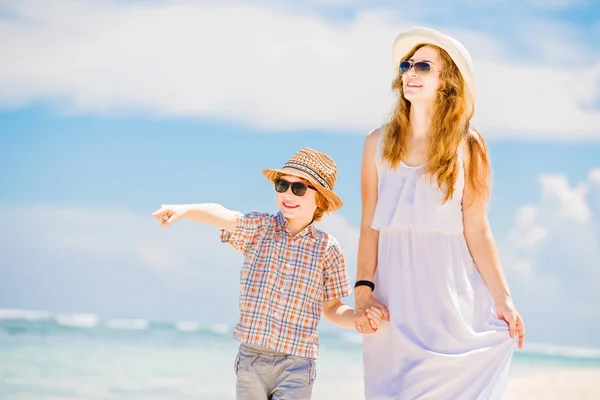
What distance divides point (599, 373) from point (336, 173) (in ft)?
41.1

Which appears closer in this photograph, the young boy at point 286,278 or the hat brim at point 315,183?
the young boy at point 286,278

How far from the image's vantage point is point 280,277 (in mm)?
4039

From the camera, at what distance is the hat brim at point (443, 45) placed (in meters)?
3.75

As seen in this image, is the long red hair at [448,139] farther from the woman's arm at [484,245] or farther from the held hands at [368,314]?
the held hands at [368,314]

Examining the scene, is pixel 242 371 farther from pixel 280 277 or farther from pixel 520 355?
pixel 520 355

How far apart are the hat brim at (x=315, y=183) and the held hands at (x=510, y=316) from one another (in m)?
0.97

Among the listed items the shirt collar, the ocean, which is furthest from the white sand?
the shirt collar

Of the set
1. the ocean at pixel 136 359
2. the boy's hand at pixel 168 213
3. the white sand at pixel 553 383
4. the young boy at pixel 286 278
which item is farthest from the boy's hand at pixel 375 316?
the white sand at pixel 553 383

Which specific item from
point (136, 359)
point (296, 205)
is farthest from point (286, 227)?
point (136, 359)

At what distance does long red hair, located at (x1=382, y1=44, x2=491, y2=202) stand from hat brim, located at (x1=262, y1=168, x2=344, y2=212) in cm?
41

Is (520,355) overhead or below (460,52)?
overhead

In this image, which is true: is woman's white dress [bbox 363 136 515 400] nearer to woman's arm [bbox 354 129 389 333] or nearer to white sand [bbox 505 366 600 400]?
woman's arm [bbox 354 129 389 333]

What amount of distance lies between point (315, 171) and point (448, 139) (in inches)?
28.5

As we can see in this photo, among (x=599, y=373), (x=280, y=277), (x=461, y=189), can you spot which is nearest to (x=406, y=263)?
Result: (x=461, y=189)
